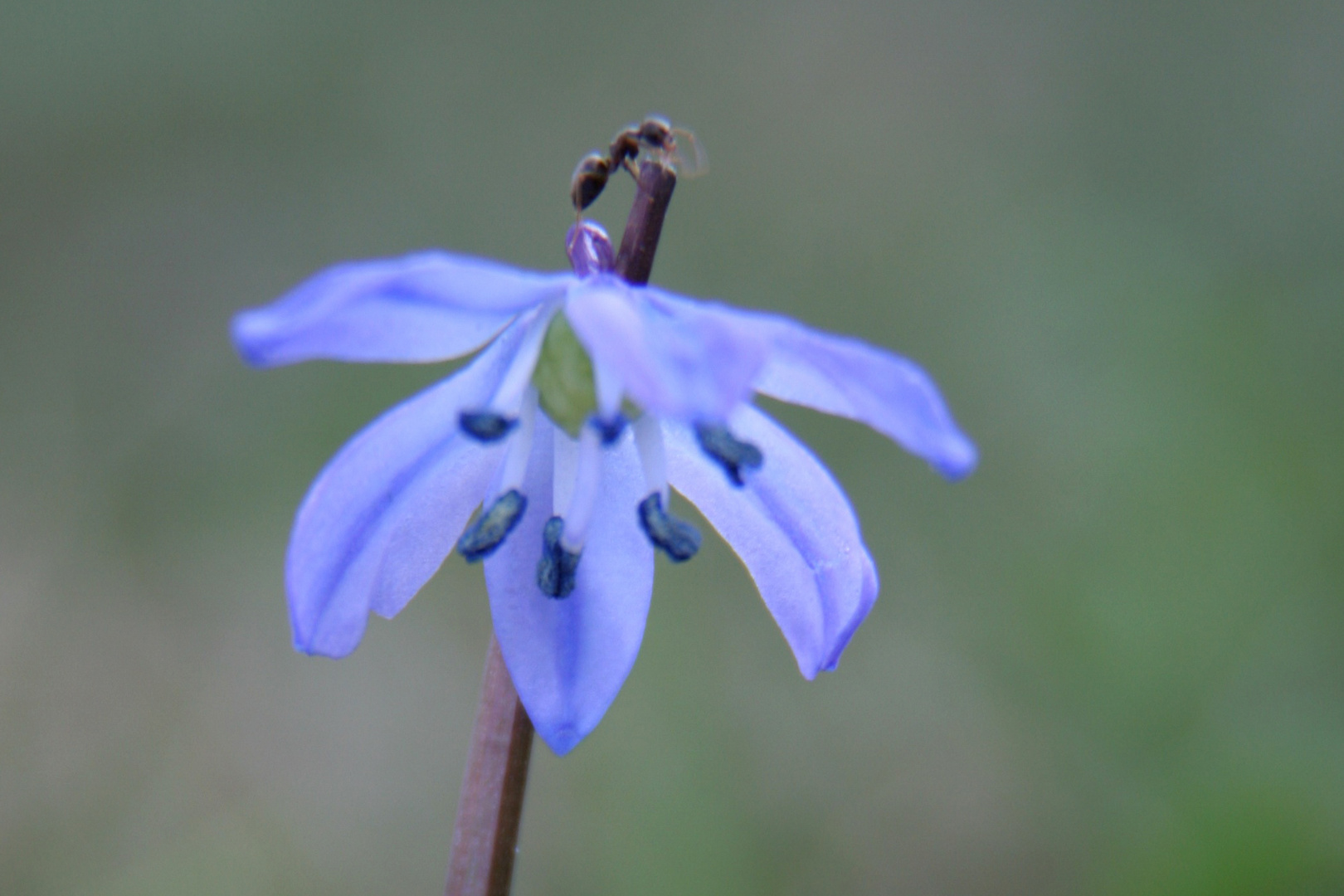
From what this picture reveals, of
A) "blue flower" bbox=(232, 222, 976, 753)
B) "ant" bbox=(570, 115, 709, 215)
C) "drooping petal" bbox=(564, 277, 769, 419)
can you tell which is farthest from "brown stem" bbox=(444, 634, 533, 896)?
"ant" bbox=(570, 115, 709, 215)

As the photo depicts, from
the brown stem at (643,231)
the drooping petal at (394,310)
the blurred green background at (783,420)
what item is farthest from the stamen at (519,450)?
the blurred green background at (783,420)

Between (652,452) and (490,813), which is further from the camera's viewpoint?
(652,452)

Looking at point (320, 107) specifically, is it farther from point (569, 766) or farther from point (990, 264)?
point (569, 766)

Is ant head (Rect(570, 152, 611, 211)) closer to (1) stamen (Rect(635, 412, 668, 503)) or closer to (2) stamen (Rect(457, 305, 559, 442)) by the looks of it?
(2) stamen (Rect(457, 305, 559, 442))

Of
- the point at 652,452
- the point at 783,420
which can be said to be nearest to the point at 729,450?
the point at 652,452

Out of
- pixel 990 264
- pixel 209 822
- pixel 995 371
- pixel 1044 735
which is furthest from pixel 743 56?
pixel 209 822

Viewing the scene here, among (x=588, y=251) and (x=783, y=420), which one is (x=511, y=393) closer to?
(x=588, y=251)
